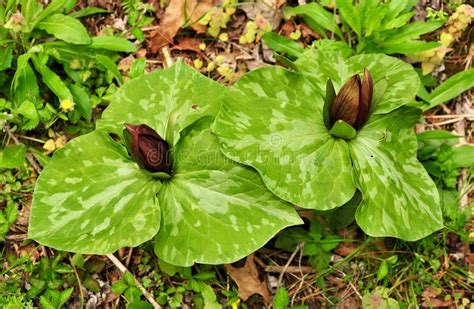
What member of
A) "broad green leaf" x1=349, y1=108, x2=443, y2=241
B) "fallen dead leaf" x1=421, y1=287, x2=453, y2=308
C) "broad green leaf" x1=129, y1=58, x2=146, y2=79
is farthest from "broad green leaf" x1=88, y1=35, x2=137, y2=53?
"fallen dead leaf" x1=421, y1=287, x2=453, y2=308

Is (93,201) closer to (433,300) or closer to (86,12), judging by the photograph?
(86,12)

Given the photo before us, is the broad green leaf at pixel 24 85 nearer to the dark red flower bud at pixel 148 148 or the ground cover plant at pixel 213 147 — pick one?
the ground cover plant at pixel 213 147

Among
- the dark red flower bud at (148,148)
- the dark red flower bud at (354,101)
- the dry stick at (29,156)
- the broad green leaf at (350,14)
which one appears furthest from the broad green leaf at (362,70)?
the dry stick at (29,156)

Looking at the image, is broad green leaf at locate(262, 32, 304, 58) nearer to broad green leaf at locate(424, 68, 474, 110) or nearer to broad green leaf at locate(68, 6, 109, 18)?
broad green leaf at locate(424, 68, 474, 110)

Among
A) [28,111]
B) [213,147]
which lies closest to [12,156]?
[28,111]

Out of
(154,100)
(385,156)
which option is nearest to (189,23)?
(154,100)

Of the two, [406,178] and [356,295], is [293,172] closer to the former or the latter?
[406,178]

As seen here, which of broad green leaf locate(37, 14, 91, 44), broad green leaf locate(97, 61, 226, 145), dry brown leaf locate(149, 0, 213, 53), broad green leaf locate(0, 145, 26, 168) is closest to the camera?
broad green leaf locate(97, 61, 226, 145)
